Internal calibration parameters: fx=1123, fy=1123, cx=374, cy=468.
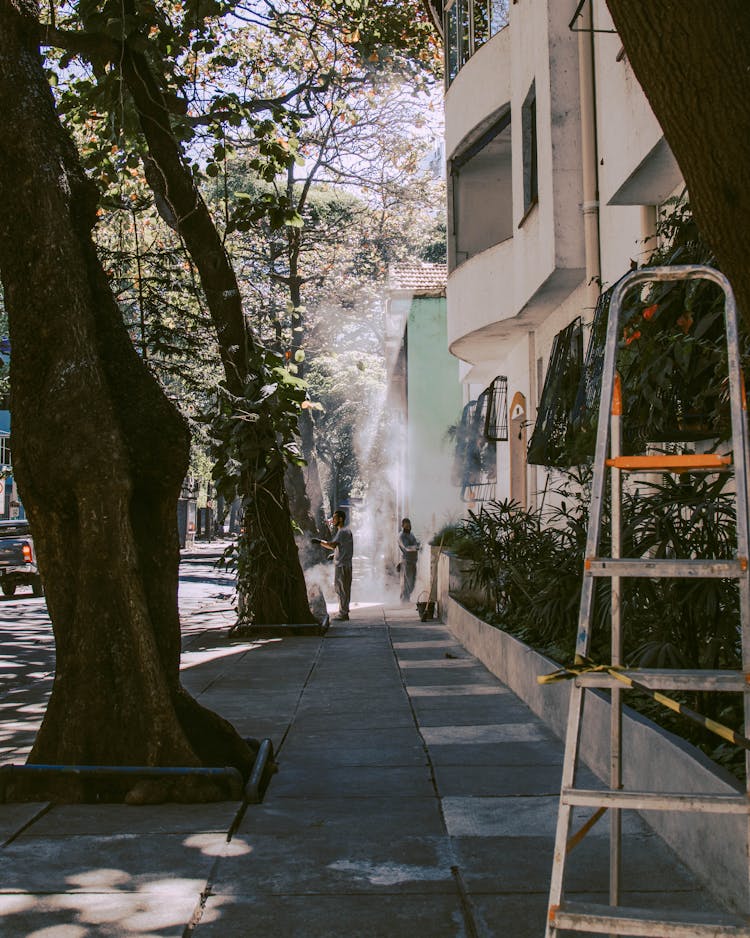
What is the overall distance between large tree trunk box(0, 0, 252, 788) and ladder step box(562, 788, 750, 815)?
125 inches

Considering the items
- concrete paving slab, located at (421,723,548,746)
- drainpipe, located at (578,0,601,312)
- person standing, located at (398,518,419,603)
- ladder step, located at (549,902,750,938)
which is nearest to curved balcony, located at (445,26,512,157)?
drainpipe, located at (578,0,601,312)

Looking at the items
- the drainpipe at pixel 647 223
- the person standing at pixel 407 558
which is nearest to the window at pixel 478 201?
the person standing at pixel 407 558

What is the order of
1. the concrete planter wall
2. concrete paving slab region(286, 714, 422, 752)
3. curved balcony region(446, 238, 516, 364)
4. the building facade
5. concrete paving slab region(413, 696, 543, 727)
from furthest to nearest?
the building facade
curved balcony region(446, 238, 516, 364)
concrete paving slab region(413, 696, 543, 727)
concrete paving slab region(286, 714, 422, 752)
the concrete planter wall

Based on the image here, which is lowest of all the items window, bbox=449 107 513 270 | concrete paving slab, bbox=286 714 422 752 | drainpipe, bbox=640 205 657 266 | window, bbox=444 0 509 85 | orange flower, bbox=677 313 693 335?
concrete paving slab, bbox=286 714 422 752

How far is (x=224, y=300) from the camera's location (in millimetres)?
13656

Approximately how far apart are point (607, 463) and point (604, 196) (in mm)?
8544

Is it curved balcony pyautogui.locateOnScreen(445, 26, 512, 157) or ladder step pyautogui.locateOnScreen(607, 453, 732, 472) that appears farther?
curved balcony pyautogui.locateOnScreen(445, 26, 512, 157)

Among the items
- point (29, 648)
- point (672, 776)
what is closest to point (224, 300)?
point (29, 648)

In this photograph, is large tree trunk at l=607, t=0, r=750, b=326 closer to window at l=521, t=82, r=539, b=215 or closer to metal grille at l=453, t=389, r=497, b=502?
window at l=521, t=82, r=539, b=215

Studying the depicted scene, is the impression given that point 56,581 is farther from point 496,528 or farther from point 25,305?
point 496,528

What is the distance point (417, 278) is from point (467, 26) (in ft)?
53.6

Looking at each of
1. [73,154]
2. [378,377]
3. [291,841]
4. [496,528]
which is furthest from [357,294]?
[291,841]

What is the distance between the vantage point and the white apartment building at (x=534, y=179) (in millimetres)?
10320

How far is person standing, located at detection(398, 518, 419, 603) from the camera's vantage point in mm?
22734
